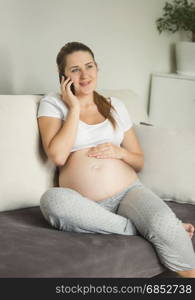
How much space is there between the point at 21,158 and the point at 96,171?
0.28 metres

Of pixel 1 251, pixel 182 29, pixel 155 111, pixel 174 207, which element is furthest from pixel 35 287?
pixel 182 29

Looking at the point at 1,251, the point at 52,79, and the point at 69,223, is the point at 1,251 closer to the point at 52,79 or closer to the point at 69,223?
the point at 69,223

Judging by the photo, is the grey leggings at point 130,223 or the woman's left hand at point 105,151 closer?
the grey leggings at point 130,223

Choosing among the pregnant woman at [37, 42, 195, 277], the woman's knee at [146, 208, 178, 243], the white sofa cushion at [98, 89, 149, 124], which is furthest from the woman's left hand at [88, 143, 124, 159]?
the white sofa cushion at [98, 89, 149, 124]

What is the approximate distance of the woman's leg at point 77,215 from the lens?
1.77 m

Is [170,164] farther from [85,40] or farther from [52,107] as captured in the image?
[85,40]

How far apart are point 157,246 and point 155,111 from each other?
199 centimetres

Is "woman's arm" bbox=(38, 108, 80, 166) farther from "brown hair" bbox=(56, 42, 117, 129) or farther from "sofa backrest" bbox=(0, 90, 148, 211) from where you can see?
"brown hair" bbox=(56, 42, 117, 129)

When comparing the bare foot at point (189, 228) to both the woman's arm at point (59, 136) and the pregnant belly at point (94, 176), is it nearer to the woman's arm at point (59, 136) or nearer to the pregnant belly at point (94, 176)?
the pregnant belly at point (94, 176)

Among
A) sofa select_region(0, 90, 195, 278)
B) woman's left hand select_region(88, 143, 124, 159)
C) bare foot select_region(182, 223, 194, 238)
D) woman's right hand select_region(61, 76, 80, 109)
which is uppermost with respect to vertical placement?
woman's right hand select_region(61, 76, 80, 109)

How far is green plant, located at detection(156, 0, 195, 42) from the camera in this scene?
3.68 m

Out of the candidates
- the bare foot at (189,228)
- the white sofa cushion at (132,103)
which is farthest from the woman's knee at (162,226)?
the white sofa cushion at (132,103)

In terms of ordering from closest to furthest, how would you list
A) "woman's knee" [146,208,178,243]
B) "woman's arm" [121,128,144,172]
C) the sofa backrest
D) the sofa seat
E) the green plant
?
the sofa seat < "woman's knee" [146,208,178,243] < the sofa backrest < "woman's arm" [121,128,144,172] < the green plant

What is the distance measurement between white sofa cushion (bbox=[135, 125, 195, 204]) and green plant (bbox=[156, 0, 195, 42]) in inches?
60.8
